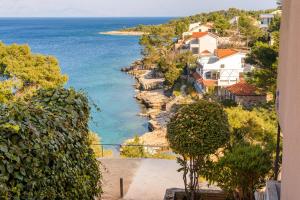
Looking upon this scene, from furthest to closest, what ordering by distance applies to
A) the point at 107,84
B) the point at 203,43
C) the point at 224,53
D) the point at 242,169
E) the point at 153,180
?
1. the point at 107,84
2. the point at 203,43
3. the point at 224,53
4. the point at 153,180
5. the point at 242,169

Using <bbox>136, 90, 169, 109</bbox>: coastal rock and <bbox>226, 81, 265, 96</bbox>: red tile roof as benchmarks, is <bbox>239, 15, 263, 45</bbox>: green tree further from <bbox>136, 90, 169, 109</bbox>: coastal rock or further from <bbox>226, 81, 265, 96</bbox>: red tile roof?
<bbox>226, 81, 265, 96</bbox>: red tile roof

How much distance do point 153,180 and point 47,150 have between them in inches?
221

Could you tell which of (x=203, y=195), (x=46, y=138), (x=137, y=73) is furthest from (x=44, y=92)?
(x=137, y=73)

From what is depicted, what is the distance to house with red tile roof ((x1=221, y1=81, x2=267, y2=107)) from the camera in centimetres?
2795

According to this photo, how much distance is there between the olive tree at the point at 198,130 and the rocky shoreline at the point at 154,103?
14.9 m

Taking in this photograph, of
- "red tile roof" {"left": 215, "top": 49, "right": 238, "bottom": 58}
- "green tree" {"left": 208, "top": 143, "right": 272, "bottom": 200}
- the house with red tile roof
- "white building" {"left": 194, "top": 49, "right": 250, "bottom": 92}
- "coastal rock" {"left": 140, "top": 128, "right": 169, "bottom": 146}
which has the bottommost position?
"coastal rock" {"left": 140, "top": 128, "right": 169, "bottom": 146}

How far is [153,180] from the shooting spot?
910 cm

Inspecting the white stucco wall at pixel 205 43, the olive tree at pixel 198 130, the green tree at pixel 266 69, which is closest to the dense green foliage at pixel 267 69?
the green tree at pixel 266 69

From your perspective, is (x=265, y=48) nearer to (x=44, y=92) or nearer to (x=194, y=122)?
(x=194, y=122)

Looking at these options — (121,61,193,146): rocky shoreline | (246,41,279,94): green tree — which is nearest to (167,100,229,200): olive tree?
(121,61,193,146): rocky shoreline

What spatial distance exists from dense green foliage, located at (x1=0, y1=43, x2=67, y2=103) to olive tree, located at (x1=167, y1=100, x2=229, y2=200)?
1218 cm

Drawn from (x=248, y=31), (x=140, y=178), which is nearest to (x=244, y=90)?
(x=140, y=178)

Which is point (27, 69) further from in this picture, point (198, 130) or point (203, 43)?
point (203, 43)

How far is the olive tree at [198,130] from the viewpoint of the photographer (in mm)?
6445
